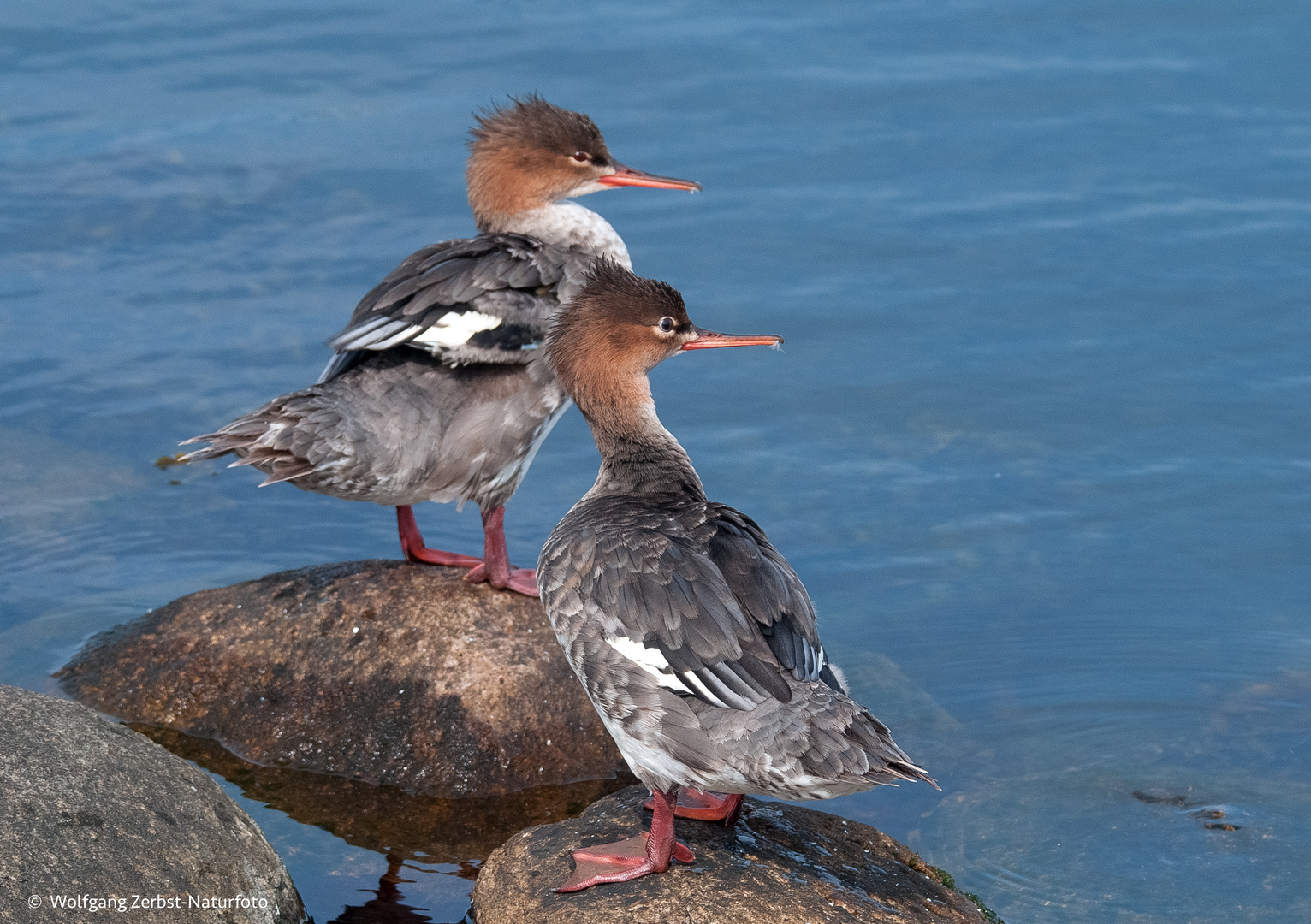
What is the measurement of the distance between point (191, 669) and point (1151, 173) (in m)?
7.25

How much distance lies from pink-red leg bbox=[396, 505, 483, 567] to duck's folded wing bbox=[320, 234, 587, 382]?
746mm

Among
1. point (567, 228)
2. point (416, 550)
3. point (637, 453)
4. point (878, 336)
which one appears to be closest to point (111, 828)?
point (637, 453)

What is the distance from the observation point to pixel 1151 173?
994 cm

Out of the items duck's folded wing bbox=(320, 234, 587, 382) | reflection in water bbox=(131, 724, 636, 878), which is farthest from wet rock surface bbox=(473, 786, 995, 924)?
duck's folded wing bbox=(320, 234, 587, 382)

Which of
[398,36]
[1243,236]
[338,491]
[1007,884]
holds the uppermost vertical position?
[398,36]

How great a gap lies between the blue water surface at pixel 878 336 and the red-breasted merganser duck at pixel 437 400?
135 cm

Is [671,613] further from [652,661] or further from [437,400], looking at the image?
[437,400]

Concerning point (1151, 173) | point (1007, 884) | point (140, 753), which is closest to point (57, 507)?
point (140, 753)

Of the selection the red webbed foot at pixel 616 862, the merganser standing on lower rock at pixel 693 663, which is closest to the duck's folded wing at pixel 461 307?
the merganser standing on lower rock at pixel 693 663

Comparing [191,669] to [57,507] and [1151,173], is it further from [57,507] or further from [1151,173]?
[1151,173]

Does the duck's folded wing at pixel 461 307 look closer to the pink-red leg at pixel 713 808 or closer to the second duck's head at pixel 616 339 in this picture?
the second duck's head at pixel 616 339

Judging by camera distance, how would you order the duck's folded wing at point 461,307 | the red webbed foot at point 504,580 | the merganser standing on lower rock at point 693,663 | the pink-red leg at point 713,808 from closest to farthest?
the merganser standing on lower rock at point 693,663 < the pink-red leg at point 713,808 < the duck's folded wing at point 461,307 < the red webbed foot at point 504,580

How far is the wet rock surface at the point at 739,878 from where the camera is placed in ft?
13.4

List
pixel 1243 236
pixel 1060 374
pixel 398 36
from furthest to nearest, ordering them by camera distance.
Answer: pixel 398 36 < pixel 1243 236 < pixel 1060 374
